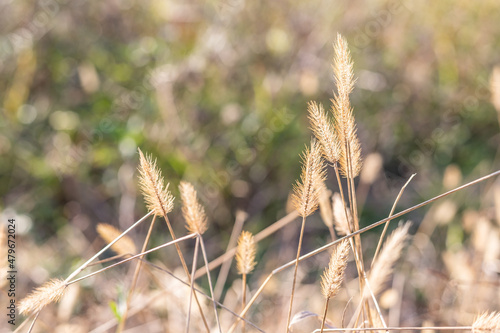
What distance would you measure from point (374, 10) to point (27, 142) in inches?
96.0

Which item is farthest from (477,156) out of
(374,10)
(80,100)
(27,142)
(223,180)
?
(27,142)

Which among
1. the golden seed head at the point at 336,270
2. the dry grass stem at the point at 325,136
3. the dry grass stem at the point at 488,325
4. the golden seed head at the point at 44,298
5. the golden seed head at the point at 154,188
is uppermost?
the dry grass stem at the point at 325,136

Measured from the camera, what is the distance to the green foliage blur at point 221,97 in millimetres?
2506

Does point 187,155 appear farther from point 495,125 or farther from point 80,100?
point 495,125

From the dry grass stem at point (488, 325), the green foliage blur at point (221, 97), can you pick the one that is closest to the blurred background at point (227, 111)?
the green foliage blur at point (221, 97)

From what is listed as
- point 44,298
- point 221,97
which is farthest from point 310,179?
point 221,97

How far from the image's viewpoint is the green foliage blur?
251 centimetres

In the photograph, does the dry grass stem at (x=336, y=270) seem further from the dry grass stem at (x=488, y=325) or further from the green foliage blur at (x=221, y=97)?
the green foliage blur at (x=221, y=97)

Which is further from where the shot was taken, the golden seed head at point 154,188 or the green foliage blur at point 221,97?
the green foliage blur at point 221,97

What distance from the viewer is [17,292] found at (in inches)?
83.6

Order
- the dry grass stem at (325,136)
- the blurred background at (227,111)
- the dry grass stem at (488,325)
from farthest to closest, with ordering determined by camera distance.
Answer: the blurred background at (227,111) → the dry grass stem at (325,136) → the dry grass stem at (488,325)

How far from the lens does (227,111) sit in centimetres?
254

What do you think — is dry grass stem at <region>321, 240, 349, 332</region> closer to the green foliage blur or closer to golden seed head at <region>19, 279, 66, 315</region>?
golden seed head at <region>19, 279, 66, 315</region>

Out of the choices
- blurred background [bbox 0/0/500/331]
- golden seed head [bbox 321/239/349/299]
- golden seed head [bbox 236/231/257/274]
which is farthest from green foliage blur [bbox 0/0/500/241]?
golden seed head [bbox 321/239/349/299]
